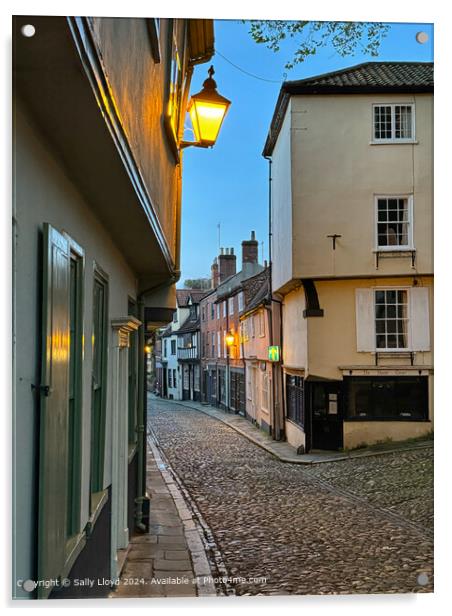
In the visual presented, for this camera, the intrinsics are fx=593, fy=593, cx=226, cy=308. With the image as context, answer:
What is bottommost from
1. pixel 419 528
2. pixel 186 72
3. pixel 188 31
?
pixel 419 528

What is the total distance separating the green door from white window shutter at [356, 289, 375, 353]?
313 centimetres

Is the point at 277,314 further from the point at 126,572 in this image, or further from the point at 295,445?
the point at 126,572

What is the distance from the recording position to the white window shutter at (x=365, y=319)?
5012 mm

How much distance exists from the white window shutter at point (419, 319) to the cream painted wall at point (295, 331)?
12.9 ft

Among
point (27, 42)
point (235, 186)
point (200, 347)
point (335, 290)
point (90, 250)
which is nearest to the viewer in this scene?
point (27, 42)

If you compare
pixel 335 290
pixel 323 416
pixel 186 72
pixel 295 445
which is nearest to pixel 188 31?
pixel 186 72

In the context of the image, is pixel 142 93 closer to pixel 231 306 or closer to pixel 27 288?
pixel 27 288

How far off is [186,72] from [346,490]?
422 centimetres

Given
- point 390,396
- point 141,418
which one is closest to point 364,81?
point 390,396

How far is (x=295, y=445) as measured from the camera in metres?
9.25

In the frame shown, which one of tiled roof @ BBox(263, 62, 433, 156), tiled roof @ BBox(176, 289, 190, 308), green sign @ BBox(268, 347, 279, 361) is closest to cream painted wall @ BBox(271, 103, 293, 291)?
tiled roof @ BBox(263, 62, 433, 156)

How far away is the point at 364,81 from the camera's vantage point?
4.29 metres

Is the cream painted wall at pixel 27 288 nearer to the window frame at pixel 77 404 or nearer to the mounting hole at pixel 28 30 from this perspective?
the mounting hole at pixel 28 30

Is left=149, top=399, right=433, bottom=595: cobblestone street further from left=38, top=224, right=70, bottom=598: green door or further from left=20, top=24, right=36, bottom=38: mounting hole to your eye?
left=20, top=24, right=36, bottom=38: mounting hole
